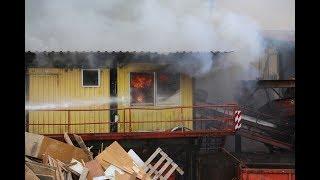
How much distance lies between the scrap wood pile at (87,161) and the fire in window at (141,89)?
1901 mm

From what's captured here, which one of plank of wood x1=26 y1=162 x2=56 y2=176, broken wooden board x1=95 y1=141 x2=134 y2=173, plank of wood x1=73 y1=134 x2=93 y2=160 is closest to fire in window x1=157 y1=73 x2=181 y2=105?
broken wooden board x1=95 y1=141 x2=134 y2=173

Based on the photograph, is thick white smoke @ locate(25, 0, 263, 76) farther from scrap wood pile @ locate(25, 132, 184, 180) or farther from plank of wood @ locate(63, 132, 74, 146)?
scrap wood pile @ locate(25, 132, 184, 180)

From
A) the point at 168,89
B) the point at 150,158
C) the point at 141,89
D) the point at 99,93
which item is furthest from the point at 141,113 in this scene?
the point at 150,158

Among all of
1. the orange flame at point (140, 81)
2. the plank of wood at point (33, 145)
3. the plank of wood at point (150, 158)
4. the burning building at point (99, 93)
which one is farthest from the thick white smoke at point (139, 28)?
the plank of wood at point (33, 145)

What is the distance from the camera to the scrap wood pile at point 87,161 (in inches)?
375

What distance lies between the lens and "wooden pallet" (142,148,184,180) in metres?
10.8

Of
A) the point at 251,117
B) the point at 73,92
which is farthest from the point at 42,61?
the point at 251,117

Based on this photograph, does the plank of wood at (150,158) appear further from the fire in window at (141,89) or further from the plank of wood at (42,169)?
the plank of wood at (42,169)

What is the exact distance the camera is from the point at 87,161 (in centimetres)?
1041

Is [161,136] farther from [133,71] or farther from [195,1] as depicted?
[195,1]

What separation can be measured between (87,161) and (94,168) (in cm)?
67

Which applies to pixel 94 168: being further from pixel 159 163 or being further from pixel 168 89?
pixel 168 89

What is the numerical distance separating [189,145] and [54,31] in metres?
6.56
